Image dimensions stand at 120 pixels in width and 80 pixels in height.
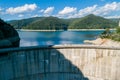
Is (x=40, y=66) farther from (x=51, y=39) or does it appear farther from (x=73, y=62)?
(x=51, y=39)

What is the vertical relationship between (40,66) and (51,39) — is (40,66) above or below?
above

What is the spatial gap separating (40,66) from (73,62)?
463 cm

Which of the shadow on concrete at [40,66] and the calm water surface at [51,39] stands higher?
the shadow on concrete at [40,66]

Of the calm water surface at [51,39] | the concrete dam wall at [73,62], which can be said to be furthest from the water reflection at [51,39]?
the concrete dam wall at [73,62]

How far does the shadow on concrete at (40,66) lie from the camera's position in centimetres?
2834

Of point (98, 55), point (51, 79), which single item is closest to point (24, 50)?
point (51, 79)

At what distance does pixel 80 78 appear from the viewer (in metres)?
31.4

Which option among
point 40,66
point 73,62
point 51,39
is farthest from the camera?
point 51,39

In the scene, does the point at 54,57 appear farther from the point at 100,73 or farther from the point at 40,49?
the point at 100,73

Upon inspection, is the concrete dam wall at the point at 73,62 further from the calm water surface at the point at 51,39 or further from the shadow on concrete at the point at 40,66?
the calm water surface at the point at 51,39

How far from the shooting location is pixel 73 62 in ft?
103

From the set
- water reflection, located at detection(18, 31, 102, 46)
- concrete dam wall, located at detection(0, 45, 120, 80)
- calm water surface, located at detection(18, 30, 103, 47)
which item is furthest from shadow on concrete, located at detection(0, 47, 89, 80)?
water reflection, located at detection(18, 31, 102, 46)

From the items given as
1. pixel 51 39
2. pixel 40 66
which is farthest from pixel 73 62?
pixel 51 39

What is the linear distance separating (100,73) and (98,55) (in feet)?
8.27
